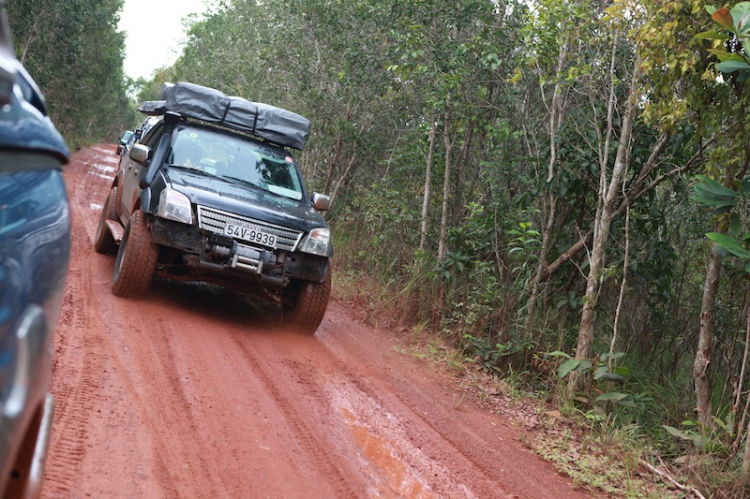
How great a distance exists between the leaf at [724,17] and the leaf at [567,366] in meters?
3.26

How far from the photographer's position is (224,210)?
7195 millimetres

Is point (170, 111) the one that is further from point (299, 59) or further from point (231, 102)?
point (299, 59)

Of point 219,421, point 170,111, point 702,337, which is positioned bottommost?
point 219,421

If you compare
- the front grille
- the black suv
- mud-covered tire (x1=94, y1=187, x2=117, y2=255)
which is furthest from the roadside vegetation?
mud-covered tire (x1=94, y1=187, x2=117, y2=255)

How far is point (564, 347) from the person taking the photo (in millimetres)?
8500

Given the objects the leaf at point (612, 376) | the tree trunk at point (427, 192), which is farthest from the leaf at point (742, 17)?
the tree trunk at point (427, 192)

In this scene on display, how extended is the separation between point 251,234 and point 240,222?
0.51 ft

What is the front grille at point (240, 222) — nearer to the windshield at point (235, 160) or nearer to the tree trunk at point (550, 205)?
the windshield at point (235, 160)

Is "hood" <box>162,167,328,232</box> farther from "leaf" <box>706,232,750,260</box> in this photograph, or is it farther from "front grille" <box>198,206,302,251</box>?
"leaf" <box>706,232,750,260</box>

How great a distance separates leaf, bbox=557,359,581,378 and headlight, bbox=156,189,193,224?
3.81 meters

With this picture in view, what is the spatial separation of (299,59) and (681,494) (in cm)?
1207

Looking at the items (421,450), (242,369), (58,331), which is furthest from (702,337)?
(58,331)

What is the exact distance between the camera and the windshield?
8.23 metres

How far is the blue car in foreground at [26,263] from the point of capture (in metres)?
1.49
